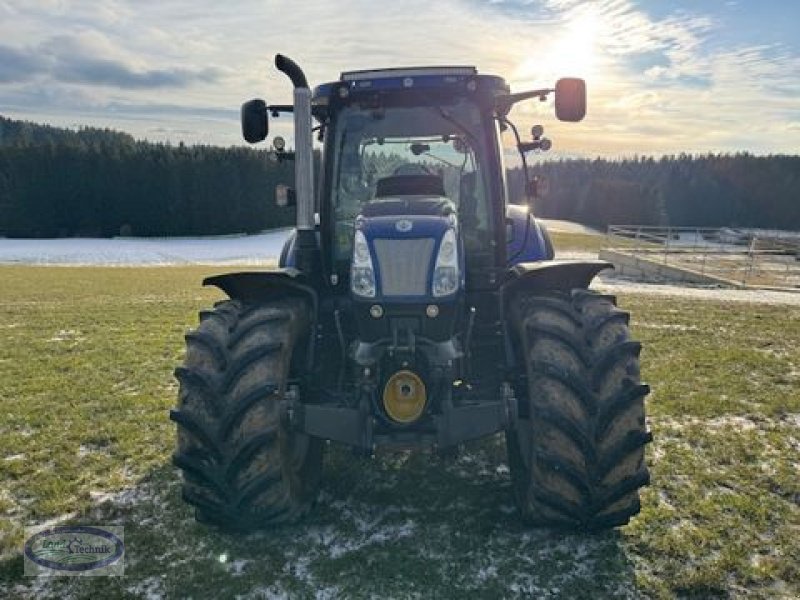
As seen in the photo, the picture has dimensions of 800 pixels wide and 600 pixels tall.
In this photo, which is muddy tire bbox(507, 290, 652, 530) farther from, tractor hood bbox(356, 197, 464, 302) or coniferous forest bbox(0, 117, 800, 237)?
coniferous forest bbox(0, 117, 800, 237)

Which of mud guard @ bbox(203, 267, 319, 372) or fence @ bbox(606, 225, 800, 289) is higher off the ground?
mud guard @ bbox(203, 267, 319, 372)

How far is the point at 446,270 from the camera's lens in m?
3.65

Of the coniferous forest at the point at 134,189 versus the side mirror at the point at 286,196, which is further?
the coniferous forest at the point at 134,189

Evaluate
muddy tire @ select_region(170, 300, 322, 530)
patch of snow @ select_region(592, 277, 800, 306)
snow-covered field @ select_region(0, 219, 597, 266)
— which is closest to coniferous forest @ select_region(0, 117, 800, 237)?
snow-covered field @ select_region(0, 219, 597, 266)

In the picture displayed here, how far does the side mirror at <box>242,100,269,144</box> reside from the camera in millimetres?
4277

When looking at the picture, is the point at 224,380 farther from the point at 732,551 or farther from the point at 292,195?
the point at 732,551

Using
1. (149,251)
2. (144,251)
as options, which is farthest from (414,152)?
(144,251)

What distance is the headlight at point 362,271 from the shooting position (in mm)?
3654

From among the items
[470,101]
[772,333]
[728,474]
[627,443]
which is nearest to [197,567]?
[627,443]

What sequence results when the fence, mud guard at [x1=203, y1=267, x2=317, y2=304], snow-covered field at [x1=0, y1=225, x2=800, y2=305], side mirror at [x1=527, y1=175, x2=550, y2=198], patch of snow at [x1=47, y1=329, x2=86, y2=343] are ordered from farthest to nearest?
snow-covered field at [x1=0, y1=225, x2=800, y2=305]
the fence
patch of snow at [x1=47, y1=329, x2=86, y2=343]
side mirror at [x1=527, y1=175, x2=550, y2=198]
mud guard at [x1=203, y1=267, x2=317, y2=304]

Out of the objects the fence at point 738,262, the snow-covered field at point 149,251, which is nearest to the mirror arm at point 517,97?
the fence at point 738,262

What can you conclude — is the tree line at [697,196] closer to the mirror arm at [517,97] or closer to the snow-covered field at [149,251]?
the snow-covered field at [149,251]

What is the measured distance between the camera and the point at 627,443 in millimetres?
3371

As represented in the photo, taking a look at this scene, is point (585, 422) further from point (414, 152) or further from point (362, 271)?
point (414, 152)
